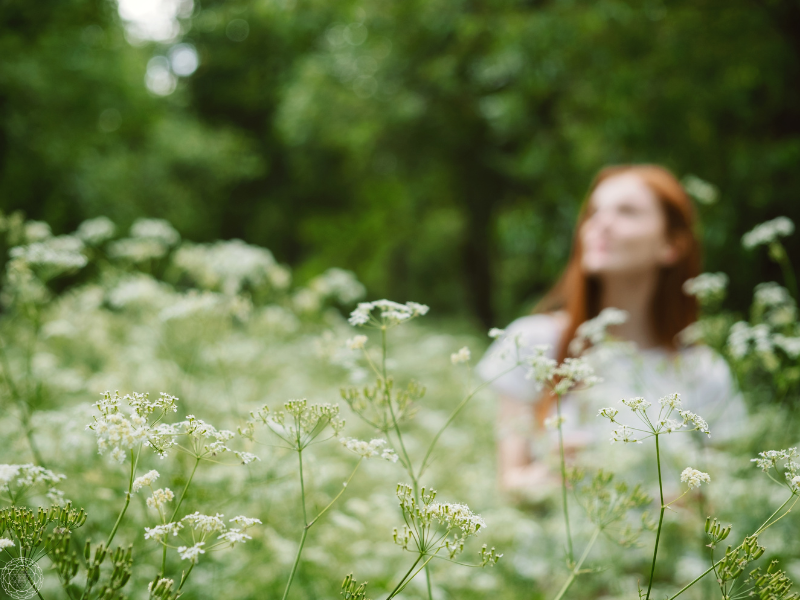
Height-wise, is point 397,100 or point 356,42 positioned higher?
point 356,42

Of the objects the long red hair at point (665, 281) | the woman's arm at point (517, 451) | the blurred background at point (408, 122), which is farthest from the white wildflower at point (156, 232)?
the blurred background at point (408, 122)

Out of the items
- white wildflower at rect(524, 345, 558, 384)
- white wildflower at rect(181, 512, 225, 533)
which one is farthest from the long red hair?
white wildflower at rect(181, 512, 225, 533)

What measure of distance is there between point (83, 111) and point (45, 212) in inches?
98.5

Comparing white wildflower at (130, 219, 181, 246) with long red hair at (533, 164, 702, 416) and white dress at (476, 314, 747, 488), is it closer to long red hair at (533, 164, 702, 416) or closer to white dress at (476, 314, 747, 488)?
white dress at (476, 314, 747, 488)

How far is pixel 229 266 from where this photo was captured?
271cm

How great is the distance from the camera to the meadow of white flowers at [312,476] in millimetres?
861

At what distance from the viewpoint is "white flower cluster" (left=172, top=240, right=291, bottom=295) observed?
2711 millimetres

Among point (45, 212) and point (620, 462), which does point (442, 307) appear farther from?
point (620, 462)

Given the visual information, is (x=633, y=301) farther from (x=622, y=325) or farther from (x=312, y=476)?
(x=312, y=476)

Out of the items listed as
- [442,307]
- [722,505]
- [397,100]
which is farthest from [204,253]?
[442,307]

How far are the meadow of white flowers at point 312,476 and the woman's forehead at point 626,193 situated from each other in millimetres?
524

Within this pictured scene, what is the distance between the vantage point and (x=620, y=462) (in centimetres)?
230

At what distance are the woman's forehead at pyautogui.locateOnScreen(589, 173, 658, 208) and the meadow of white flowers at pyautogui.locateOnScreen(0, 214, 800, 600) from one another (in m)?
0.52

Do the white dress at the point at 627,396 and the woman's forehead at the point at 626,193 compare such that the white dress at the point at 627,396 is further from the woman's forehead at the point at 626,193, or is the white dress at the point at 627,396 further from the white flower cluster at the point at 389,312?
the white flower cluster at the point at 389,312
